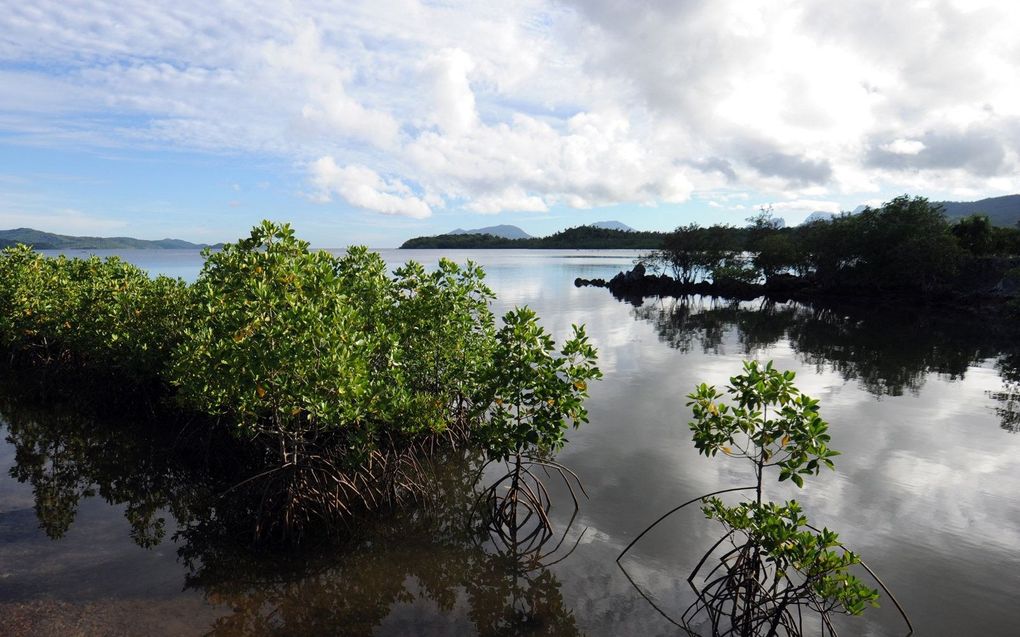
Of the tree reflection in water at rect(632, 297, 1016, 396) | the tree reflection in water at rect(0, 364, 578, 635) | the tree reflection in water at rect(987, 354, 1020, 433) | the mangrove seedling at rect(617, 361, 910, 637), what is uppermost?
the mangrove seedling at rect(617, 361, 910, 637)

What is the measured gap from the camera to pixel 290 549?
1103 centimetres

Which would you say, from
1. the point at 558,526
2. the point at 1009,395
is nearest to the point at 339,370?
the point at 558,526

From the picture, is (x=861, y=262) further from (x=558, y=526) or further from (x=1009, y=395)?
(x=558, y=526)

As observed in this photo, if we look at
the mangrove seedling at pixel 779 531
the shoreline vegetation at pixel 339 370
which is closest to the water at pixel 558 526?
the shoreline vegetation at pixel 339 370

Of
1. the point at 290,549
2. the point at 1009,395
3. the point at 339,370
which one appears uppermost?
the point at 339,370

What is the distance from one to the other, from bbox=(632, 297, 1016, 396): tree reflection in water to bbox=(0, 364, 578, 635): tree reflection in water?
67.5 ft

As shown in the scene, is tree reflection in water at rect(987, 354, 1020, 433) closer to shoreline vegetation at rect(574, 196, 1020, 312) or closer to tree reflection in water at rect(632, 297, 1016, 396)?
tree reflection in water at rect(632, 297, 1016, 396)

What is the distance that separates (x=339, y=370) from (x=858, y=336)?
1542 inches

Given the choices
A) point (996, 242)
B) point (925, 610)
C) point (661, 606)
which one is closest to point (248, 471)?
point (661, 606)

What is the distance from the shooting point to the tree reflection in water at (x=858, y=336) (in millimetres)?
28531

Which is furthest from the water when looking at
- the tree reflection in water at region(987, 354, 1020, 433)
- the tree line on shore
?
the tree line on shore

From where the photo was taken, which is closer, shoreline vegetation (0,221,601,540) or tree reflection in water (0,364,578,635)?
tree reflection in water (0,364,578,635)

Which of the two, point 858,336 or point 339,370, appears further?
point 858,336

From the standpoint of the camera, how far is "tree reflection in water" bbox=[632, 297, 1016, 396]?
93.6ft
